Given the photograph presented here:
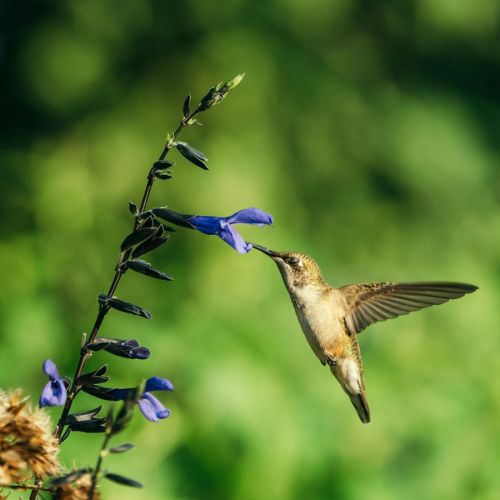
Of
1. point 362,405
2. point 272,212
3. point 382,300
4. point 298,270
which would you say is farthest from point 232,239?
point 272,212

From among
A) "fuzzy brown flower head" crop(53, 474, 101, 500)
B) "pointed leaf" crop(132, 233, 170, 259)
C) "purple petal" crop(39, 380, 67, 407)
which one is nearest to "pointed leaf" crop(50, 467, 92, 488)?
"fuzzy brown flower head" crop(53, 474, 101, 500)

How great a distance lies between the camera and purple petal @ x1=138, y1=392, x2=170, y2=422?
117 centimetres

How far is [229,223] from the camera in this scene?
1.40 metres

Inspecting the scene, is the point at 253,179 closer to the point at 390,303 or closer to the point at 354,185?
the point at 354,185

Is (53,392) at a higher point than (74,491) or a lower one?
higher

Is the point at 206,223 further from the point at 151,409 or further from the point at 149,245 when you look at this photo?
the point at 151,409

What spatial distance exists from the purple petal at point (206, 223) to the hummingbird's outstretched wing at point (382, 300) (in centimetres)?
59

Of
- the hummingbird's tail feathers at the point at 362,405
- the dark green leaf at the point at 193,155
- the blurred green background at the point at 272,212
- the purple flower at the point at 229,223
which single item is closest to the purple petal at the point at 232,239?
the purple flower at the point at 229,223

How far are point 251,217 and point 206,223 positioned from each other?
70 mm

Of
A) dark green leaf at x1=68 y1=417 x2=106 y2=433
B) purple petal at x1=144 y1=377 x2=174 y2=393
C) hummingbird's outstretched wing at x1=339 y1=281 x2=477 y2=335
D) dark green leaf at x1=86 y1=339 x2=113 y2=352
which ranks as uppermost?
hummingbird's outstretched wing at x1=339 y1=281 x2=477 y2=335

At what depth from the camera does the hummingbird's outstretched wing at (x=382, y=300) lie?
1.90 meters

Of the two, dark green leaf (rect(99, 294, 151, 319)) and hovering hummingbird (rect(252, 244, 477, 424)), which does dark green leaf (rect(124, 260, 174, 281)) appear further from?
hovering hummingbird (rect(252, 244, 477, 424))

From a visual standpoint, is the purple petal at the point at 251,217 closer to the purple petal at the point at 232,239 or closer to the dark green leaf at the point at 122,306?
the purple petal at the point at 232,239

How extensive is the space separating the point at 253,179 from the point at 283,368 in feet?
2.71
